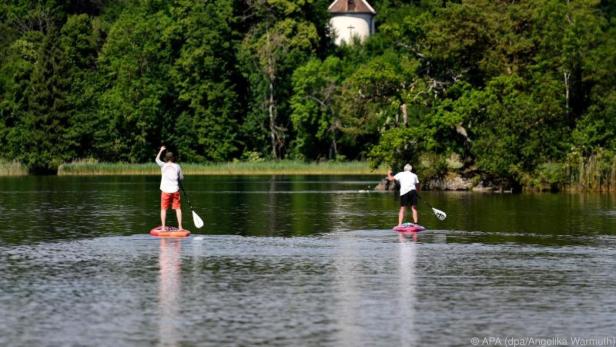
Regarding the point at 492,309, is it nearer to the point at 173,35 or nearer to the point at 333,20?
the point at 173,35

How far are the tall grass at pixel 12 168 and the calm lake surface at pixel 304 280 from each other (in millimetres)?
66090

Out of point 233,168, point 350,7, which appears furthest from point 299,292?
point 350,7

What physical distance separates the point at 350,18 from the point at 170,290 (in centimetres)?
11822

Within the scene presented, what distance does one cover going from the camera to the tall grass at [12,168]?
10855 cm

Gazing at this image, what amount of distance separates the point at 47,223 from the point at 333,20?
102m

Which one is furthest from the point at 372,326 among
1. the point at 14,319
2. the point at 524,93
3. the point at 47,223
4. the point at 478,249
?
the point at 524,93

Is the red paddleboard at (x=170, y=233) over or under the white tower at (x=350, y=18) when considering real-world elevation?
under

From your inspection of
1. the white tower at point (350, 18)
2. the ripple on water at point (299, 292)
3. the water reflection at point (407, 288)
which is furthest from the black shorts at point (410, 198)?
the white tower at point (350, 18)

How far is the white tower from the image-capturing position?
13762cm

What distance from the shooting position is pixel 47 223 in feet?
130

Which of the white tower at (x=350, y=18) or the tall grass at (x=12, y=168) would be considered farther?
the white tower at (x=350, y=18)

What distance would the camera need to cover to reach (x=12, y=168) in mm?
A: 110062

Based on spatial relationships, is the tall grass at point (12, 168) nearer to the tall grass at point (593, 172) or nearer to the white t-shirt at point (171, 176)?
the tall grass at point (593, 172)

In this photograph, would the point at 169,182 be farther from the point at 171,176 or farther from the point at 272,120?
the point at 272,120
